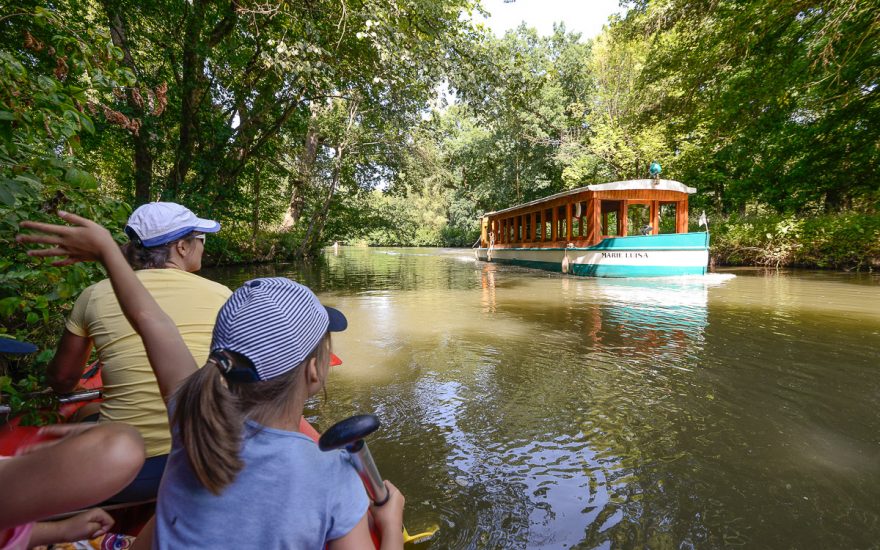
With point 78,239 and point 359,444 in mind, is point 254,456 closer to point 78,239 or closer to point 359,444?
point 359,444

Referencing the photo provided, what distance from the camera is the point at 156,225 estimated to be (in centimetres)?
216

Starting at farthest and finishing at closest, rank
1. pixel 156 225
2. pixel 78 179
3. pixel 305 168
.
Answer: pixel 305 168 < pixel 78 179 < pixel 156 225

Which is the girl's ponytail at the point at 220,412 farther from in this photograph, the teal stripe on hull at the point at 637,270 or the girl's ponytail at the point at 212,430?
the teal stripe on hull at the point at 637,270

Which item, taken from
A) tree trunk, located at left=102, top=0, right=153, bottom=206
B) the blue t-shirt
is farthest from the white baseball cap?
tree trunk, located at left=102, top=0, right=153, bottom=206

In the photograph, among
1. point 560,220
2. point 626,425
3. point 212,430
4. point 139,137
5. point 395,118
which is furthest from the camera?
point 560,220

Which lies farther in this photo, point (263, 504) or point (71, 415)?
point (71, 415)

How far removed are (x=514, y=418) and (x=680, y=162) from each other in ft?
81.4

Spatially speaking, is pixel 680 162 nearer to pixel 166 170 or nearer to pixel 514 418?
pixel 166 170

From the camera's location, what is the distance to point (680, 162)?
2467 cm

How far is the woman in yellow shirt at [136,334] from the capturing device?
187 cm

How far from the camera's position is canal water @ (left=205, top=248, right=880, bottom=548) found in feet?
8.05

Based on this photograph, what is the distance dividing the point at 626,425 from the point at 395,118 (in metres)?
6.98

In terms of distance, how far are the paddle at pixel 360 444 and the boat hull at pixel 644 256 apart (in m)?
14.8

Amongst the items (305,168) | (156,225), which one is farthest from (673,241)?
(305,168)
